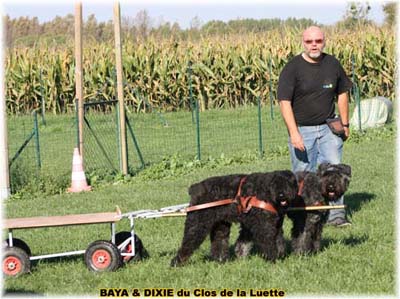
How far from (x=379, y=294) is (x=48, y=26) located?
42.5 meters

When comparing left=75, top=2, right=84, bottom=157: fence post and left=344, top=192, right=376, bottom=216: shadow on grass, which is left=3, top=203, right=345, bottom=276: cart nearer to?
left=344, top=192, right=376, bottom=216: shadow on grass

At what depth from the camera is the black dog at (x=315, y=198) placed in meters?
8.73

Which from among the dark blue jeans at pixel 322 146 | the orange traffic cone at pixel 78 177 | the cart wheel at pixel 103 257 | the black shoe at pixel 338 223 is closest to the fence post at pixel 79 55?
the orange traffic cone at pixel 78 177

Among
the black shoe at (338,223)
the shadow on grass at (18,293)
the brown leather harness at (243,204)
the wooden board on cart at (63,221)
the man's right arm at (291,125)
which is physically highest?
the man's right arm at (291,125)

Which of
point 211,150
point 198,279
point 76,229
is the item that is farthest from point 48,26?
point 198,279

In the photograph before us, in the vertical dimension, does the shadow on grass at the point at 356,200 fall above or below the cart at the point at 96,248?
below

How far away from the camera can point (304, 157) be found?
400 inches

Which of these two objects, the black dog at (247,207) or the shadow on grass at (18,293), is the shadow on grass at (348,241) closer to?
the black dog at (247,207)

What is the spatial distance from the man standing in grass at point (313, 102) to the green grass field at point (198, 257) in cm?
93

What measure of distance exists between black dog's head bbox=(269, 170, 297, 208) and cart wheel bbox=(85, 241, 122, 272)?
5.63 ft

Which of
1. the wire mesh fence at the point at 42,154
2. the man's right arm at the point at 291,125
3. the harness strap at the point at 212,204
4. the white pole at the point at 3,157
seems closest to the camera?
the harness strap at the point at 212,204

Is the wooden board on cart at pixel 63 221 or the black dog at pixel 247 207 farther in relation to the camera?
the wooden board on cart at pixel 63 221

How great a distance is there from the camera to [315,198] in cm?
881

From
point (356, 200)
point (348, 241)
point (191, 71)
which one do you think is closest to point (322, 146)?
point (348, 241)
